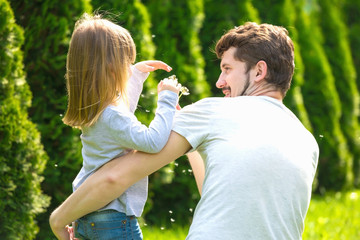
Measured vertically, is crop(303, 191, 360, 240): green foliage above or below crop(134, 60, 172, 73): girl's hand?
below

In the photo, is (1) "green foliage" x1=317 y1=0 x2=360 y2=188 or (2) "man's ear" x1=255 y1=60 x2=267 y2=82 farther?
(1) "green foliage" x1=317 y1=0 x2=360 y2=188

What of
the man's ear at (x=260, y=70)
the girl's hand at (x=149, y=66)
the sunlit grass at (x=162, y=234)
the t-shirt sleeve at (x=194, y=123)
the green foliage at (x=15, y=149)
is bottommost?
the sunlit grass at (x=162, y=234)

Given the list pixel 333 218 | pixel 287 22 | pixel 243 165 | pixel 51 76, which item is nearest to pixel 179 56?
pixel 51 76

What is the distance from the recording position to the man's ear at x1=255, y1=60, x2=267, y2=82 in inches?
97.3

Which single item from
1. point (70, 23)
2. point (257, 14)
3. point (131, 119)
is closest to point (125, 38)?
point (131, 119)

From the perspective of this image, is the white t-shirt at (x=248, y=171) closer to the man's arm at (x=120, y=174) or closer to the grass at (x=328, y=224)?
the man's arm at (x=120, y=174)

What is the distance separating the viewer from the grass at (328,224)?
4.98 meters

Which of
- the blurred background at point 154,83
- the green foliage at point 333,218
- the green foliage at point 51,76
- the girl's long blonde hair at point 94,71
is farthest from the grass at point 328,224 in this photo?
the girl's long blonde hair at point 94,71

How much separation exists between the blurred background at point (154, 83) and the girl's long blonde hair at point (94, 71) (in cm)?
57

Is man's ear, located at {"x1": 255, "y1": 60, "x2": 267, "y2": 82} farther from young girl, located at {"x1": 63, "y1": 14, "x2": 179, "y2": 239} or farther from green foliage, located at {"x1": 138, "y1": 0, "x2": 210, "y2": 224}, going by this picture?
green foliage, located at {"x1": 138, "y1": 0, "x2": 210, "y2": 224}

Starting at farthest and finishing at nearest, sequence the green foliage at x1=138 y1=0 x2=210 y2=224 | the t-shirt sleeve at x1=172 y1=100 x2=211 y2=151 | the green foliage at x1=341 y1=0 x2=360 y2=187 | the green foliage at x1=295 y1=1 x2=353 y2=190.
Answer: the green foliage at x1=341 y1=0 x2=360 y2=187, the green foliage at x1=295 y1=1 x2=353 y2=190, the green foliage at x1=138 y1=0 x2=210 y2=224, the t-shirt sleeve at x1=172 y1=100 x2=211 y2=151

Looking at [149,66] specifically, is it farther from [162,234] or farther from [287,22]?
[287,22]

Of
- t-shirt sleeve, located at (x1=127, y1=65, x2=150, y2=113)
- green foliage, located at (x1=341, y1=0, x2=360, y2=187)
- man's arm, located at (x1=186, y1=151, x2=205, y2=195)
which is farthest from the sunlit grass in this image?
green foliage, located at (x1=341, y1=0, x2=360, y2=187)

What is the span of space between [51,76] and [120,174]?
2230mm
